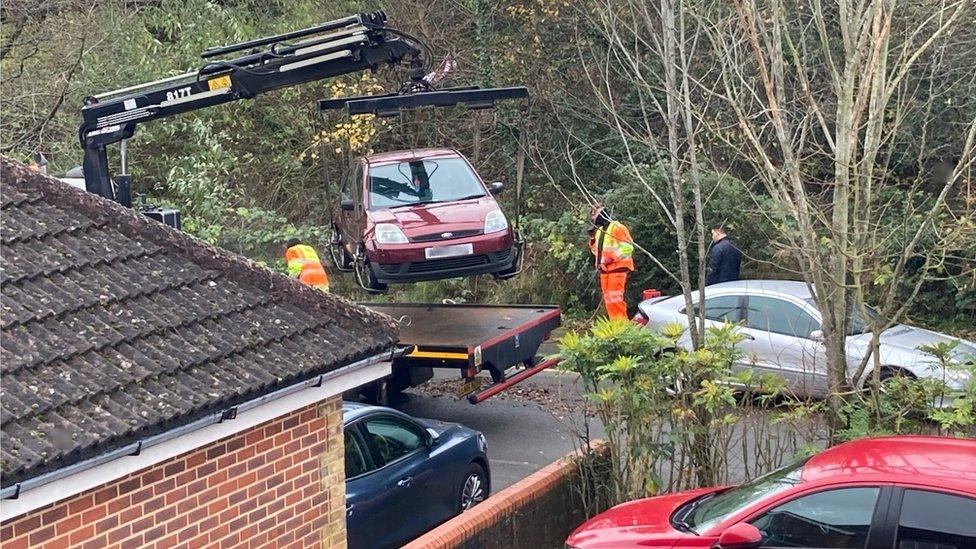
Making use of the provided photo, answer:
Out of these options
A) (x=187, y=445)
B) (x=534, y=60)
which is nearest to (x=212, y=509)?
(x=187, y=445)

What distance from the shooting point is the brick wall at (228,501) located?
4.77 meters

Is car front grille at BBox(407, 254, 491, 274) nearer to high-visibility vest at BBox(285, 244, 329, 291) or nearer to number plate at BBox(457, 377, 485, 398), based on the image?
high-visibility vest at BBox(285, 244, 329, 291)

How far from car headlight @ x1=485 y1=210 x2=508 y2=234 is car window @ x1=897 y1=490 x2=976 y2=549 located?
699 cm

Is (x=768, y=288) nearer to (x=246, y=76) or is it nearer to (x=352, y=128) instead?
(x=246, y=76)

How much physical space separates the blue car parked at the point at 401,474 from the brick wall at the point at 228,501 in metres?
1.45

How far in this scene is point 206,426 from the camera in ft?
16.6

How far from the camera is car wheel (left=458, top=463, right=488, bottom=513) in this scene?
9153mm

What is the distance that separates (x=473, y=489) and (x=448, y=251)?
3.33 metres

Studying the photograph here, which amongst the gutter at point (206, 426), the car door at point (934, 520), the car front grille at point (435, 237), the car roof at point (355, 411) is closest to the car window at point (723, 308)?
the car front grille at point (435, 237)

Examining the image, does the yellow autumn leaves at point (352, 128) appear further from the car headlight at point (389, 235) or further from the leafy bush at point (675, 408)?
the leafy bush at point (675, 408)

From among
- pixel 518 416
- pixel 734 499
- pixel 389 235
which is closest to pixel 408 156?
pixel 389 235

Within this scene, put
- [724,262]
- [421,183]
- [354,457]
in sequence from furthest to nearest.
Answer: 1. [724,262]
2. [421,183]
3. [354,457]

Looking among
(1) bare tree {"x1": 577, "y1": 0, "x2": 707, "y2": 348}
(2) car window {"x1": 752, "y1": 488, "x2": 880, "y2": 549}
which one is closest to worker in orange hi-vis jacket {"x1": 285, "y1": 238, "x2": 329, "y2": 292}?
(1) bare tree {"x1": 577, "y1": 0, "x2": 707, "y2": 348}

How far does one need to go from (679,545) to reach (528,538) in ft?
6.84
